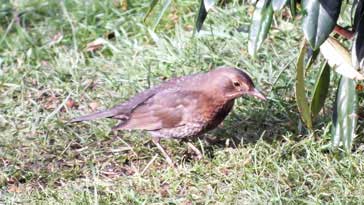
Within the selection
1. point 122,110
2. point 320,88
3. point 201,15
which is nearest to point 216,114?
point 122,110

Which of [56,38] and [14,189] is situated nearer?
[14,189]

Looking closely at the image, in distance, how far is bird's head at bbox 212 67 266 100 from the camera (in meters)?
6.60

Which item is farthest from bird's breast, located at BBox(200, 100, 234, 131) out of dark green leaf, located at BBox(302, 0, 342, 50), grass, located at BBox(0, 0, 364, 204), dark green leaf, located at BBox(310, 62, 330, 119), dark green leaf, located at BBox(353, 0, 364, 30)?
dark green leaf, located at BBox(302, 0, 342, 50)

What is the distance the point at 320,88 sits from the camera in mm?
6012

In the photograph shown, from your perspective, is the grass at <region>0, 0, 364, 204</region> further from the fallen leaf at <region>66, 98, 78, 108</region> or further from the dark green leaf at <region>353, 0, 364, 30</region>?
the dark green leaf at <region>353, 0, 364, 30</region>

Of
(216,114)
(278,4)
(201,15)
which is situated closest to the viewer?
(278,4)

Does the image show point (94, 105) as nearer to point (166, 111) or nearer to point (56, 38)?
point (166, 111)

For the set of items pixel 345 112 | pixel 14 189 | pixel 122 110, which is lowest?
pixel 14 189

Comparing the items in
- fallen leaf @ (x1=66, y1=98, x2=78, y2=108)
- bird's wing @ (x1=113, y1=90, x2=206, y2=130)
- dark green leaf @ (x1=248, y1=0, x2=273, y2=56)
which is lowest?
fallen leaf @ (x1=66, y1=98, x2=78, y2=108)

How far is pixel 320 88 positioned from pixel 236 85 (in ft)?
2.61

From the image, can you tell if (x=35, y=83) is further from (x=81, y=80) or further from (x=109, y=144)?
(x=109, y=144)

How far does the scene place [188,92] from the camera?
673cm

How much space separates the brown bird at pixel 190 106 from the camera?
6.61 meters

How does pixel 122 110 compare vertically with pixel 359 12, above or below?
below
